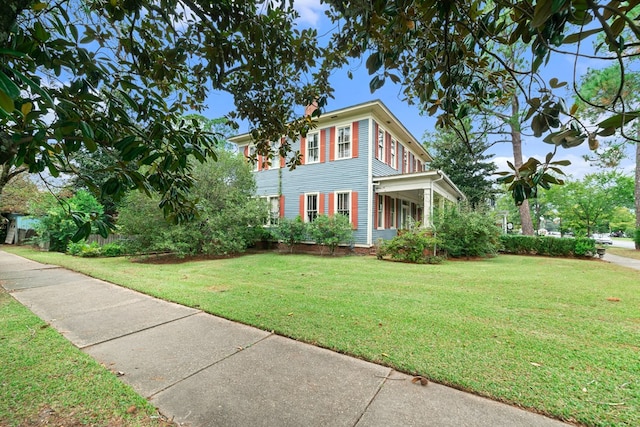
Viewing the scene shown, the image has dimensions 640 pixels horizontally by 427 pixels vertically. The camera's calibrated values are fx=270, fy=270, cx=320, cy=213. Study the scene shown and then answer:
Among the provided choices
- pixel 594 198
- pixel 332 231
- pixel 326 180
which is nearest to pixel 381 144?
pixel 326 180

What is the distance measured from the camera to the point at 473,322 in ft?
11.7

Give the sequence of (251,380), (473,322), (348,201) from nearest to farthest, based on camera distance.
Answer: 1. (251,380)
2. (473,322)
3. (348,201)

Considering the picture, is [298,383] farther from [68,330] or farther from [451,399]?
[68,330]

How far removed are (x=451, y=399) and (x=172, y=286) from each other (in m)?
5.30

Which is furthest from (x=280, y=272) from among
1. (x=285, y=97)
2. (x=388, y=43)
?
(x=388, y=43)

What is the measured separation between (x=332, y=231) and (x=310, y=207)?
91.4 inches

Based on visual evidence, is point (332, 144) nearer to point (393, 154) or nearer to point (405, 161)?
point (393, 154)

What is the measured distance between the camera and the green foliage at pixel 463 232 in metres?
10.5

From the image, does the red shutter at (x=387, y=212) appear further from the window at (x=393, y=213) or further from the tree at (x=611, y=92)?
the tree at (x=611, y=92)

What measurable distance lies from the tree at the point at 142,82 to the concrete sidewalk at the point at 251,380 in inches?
56.3

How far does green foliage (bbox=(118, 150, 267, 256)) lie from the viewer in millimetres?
9750

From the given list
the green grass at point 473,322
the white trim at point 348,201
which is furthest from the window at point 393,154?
the green grass at point 473,322

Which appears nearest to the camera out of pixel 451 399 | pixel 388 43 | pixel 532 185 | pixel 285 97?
pixel 532 185

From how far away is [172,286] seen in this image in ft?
18.0
